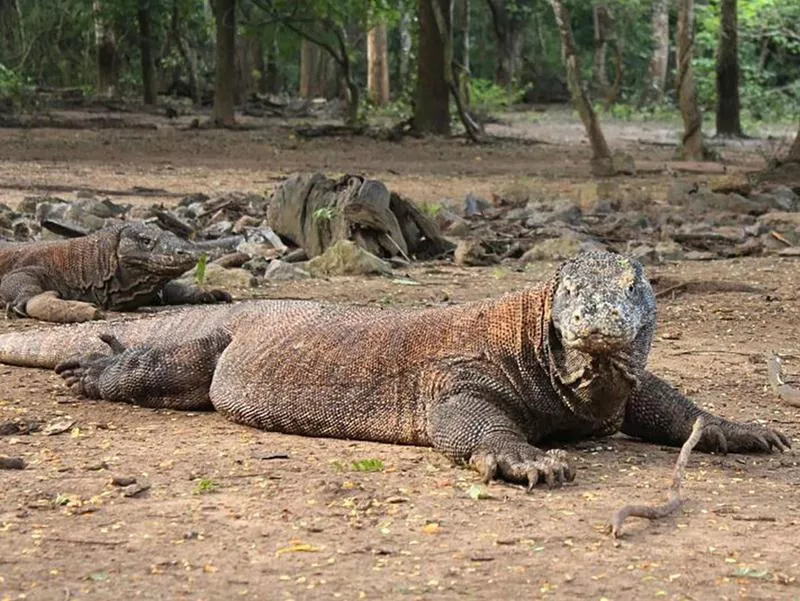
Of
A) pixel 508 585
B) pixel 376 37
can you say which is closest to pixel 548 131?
pixel 376 37

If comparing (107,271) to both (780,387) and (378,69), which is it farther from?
(378,69)

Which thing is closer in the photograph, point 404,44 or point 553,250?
point 553,250

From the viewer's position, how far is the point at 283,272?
881 cm

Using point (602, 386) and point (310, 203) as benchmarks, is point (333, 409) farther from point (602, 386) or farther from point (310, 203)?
point (310, 203)

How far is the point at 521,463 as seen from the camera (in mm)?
3877

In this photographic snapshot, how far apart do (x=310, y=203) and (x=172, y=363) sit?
15.2ft

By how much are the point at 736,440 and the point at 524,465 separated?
86cm

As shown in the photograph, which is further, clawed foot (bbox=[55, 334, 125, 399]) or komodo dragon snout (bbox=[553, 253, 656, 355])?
clawed foot (bbox=[55, 334, 125, 399])

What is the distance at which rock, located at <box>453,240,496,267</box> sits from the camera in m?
9.48

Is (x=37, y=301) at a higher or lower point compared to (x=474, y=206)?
higher

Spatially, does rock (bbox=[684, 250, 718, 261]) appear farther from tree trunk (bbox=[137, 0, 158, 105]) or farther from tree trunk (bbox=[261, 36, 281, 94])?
tree trunk (bbox=[261, 36, 281, 94])

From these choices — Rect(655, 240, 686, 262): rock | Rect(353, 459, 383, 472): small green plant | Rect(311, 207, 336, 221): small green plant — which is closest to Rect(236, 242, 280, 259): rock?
Rect(311, 207, 336, 221): small green plant

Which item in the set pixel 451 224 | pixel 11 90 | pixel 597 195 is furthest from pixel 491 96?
pixel 451 224

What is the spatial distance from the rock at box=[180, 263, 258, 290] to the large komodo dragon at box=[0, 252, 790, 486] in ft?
10.5
